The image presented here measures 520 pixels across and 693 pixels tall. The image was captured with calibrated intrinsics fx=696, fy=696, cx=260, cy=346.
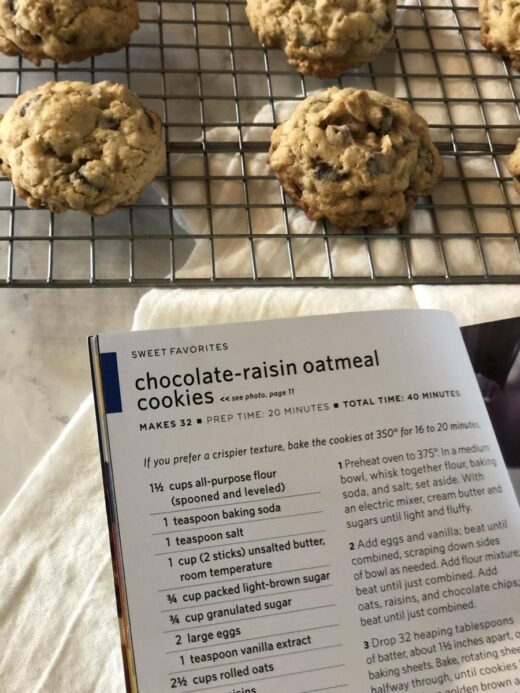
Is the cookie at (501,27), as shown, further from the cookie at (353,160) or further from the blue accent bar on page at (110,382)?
the blue accent bar on page at (110,382)

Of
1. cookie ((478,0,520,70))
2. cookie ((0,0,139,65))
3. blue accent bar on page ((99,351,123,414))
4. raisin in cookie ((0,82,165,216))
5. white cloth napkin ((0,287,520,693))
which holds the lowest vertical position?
white cloth napkin ((0,287,520,693))

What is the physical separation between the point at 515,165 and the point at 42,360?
634 mm

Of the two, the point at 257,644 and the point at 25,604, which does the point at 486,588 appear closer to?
the point at 257,644

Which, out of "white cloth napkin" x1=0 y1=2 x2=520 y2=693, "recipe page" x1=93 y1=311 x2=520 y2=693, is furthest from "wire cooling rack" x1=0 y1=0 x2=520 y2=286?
"recipe page" x1=93 y1=311 x2=520 y2=693

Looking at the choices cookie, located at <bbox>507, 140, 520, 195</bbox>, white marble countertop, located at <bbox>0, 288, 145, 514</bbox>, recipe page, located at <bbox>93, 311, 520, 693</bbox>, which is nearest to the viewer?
recipe page, located at <bbox>93, 311, 520, 693</bbox>

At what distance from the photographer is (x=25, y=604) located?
2.12ft

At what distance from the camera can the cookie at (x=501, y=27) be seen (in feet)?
3.21

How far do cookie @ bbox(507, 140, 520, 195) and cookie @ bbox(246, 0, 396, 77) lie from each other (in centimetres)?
24

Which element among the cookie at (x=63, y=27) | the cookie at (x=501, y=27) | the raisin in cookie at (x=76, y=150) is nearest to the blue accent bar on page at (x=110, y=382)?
the raisin in cookie at (x=76, y=150)

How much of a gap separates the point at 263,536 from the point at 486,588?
7.9 inches

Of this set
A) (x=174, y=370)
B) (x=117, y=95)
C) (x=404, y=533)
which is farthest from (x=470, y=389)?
(x=117, y=95)

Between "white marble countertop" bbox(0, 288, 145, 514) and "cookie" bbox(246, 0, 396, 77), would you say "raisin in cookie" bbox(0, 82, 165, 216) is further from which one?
"cookie" bbox(246, 0, 396, 77)

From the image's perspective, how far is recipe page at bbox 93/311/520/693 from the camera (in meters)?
0.57

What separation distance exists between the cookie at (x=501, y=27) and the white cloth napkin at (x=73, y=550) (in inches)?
17.2
